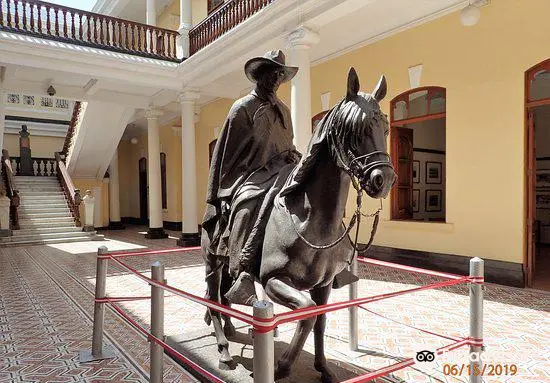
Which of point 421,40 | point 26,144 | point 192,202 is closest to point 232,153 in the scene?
point 421,40

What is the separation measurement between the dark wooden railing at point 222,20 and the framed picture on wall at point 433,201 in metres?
7.42

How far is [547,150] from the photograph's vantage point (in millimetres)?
11750

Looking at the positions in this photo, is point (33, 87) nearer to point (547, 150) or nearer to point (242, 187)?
point (242, 187)

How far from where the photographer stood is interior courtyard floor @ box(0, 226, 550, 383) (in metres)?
3.68

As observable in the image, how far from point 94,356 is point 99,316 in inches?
16.2

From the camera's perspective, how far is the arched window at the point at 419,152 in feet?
28.1

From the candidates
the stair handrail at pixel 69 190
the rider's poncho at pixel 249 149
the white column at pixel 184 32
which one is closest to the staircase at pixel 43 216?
the stair handrail at pixel 69 190

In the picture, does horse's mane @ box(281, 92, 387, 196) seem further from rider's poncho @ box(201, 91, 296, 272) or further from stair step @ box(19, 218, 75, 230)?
stair step @ box(19, 218, 75, 230)

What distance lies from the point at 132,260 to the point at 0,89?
5.97 metres

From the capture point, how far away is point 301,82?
768 centimetres

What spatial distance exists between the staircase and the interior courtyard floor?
20.4 ft

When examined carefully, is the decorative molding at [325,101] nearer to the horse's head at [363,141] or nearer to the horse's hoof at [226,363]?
the horse's hoof at [226,363]

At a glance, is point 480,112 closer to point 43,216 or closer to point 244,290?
point 244,290

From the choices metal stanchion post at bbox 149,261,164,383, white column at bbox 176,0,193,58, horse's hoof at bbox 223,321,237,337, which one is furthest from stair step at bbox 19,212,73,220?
metal stanchion post at bbox 149,261,164,383
